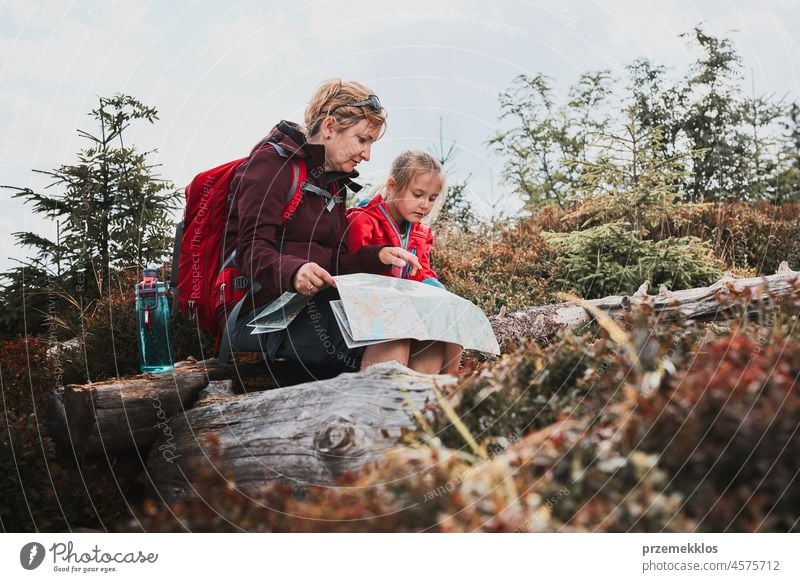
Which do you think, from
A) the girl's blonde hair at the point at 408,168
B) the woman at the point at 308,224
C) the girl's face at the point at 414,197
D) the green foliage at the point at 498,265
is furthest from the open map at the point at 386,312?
the green foliage at the point at 498,265

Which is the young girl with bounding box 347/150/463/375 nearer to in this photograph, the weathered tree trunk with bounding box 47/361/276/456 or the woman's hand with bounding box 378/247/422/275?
the woman's hand with bounding box 378/247/422/275

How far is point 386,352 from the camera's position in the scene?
370 cm

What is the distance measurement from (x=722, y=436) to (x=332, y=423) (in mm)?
1504

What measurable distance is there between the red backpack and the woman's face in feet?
0.56

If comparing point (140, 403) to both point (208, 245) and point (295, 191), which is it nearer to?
point (208, 245)

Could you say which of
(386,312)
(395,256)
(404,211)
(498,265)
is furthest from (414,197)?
(498,265)

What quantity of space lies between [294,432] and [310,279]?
2.26 feet

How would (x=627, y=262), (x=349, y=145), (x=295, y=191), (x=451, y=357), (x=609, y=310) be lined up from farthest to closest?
1. (x=627, y=262)
2. (x=609, y=310)
3. (x=451, y=357)
4. (x=349, y=145)
5. (x=295, y=191)

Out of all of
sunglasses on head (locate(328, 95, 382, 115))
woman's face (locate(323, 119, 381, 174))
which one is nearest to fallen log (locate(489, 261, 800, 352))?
woman's face (locate(323, 119, 381, 174))

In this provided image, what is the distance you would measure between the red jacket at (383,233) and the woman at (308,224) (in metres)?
0.13

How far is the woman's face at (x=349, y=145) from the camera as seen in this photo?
12.7 ft

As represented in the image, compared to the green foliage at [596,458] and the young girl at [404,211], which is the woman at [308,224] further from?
the green foliage at [596,458]

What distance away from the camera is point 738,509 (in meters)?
2.32
